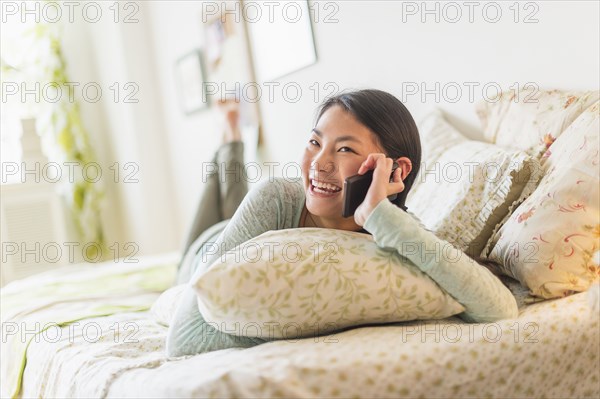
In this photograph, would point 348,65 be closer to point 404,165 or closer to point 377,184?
point 404,165

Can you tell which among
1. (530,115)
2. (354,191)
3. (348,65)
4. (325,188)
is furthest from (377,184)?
(348,65)

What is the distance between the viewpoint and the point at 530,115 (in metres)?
1.65

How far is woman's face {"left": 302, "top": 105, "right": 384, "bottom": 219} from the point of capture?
1283 millimetres

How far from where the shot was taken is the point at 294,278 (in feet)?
3.38

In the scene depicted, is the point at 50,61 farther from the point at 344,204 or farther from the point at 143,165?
the point at 344,204

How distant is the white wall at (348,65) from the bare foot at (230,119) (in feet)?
0.50

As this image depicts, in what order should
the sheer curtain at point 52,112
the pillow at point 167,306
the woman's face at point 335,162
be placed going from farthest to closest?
the sheer curtain at point 52,112, the pillow at point 167,306, the woman's face at point 335,162

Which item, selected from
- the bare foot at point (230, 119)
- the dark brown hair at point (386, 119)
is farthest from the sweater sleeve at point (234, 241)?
the bare foot at point (230, 119)

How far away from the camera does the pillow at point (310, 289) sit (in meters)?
1.02

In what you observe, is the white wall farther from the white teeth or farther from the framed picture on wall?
the white teeth

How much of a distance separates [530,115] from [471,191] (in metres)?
0.27

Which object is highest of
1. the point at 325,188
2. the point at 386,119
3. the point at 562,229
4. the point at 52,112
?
the point at 52,112

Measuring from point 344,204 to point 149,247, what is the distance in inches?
120

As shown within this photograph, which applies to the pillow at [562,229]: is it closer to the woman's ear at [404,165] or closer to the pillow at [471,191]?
the pillow at [471,191]
